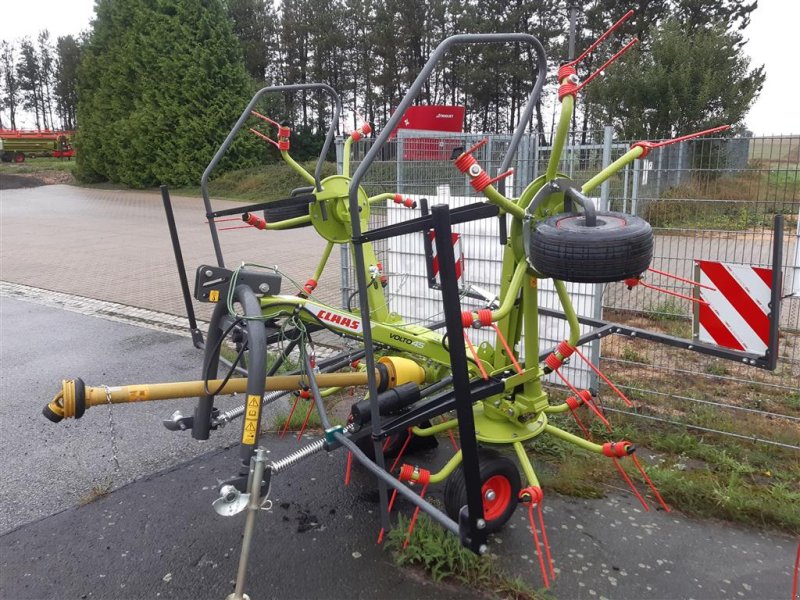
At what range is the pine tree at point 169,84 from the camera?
930 inches

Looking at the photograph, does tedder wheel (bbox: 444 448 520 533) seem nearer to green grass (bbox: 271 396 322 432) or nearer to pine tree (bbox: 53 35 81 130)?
green grass (bbox: 271 396 322 432)

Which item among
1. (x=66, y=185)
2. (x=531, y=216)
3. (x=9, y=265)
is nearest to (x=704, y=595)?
(x=531, y=216)

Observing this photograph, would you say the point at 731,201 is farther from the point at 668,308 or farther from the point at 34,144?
the point at 34,144

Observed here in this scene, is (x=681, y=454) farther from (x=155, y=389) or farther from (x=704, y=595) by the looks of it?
(x=155, y=389)

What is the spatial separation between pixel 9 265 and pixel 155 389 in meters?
9.56

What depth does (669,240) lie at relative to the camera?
4.27 m

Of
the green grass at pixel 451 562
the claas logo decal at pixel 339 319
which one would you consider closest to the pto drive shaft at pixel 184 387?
the claas logo decal at pixel 339 319

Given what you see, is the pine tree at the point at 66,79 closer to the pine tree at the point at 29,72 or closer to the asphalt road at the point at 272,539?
the pine tree at the point at 29,72

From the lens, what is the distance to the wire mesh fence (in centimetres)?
370

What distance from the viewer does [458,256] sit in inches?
166

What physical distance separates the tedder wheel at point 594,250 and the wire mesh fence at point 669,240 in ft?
4.02

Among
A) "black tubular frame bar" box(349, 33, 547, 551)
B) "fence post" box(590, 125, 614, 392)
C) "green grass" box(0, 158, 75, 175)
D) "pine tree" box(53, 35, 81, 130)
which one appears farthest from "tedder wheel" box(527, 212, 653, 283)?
"pine tree" box(53, 35, 81, 130)

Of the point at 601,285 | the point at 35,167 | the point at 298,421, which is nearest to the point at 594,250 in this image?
the point at 601,285

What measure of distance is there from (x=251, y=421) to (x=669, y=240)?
323 cm
